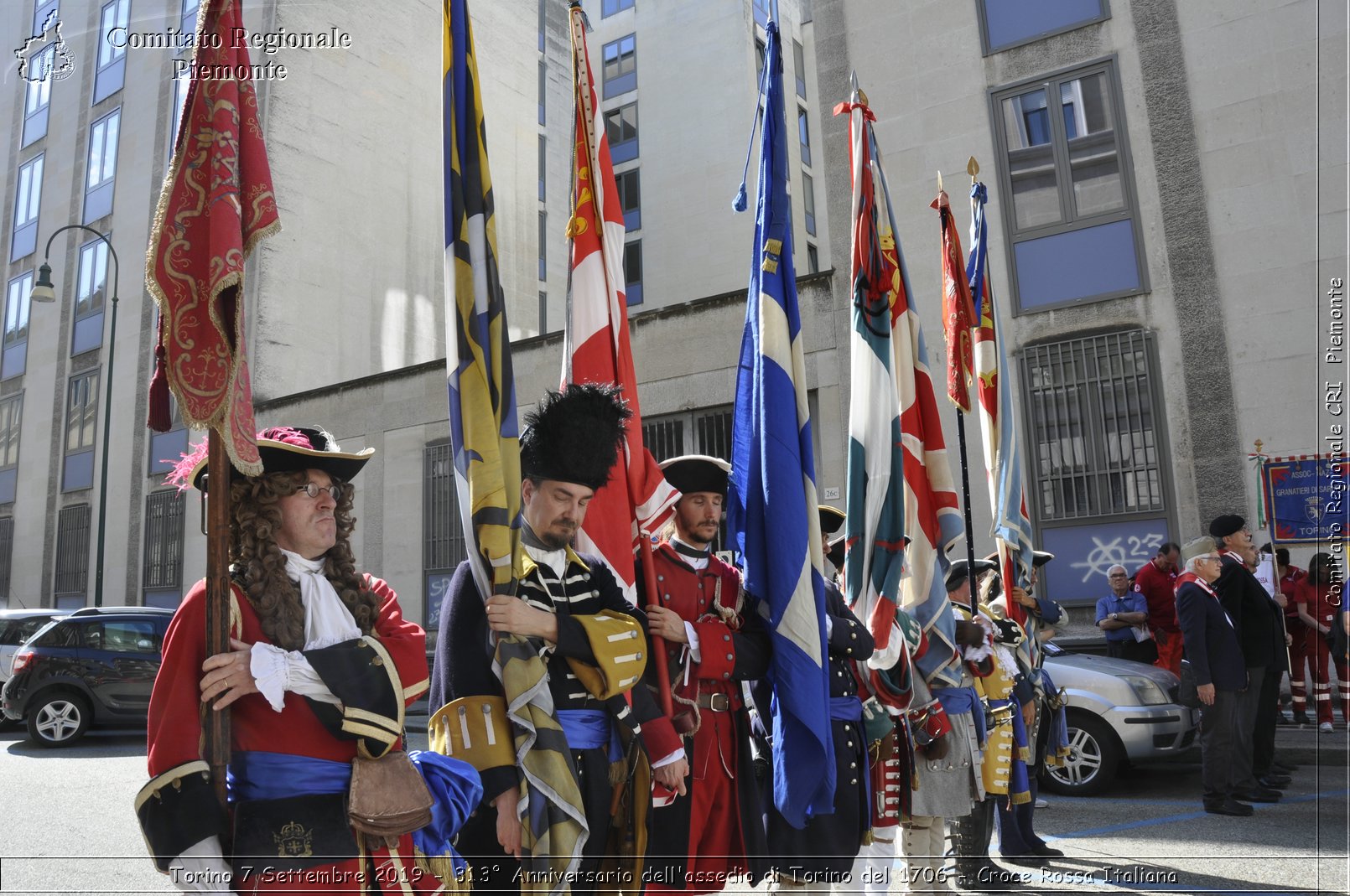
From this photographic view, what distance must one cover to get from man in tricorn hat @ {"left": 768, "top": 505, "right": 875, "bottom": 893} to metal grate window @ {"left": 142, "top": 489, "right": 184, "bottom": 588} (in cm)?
2308

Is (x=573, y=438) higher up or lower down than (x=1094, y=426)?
lower down

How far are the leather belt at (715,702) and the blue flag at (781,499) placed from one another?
0.21 meters

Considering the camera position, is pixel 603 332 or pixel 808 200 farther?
pixel 808 200

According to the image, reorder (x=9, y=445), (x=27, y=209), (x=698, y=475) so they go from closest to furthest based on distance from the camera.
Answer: (x=698, y=475) < (x=9, y=445) < (x=27, y=209)

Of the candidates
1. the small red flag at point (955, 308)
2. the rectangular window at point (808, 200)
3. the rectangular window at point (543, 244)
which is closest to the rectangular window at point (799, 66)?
the rectangular window at point (808, 200)

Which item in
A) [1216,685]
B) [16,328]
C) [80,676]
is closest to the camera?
[1216,685]

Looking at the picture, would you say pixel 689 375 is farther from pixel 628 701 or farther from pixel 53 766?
pixel 628 701

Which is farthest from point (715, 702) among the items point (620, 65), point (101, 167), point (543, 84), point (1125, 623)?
point (543, 84)

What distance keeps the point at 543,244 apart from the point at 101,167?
13020 mm

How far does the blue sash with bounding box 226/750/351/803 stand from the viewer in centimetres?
272

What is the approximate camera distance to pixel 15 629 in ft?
51.0

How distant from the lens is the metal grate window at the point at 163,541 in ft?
79.4

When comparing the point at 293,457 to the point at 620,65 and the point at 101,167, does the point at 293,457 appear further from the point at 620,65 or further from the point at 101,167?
the point at 101,167

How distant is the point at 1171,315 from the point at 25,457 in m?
31.2
